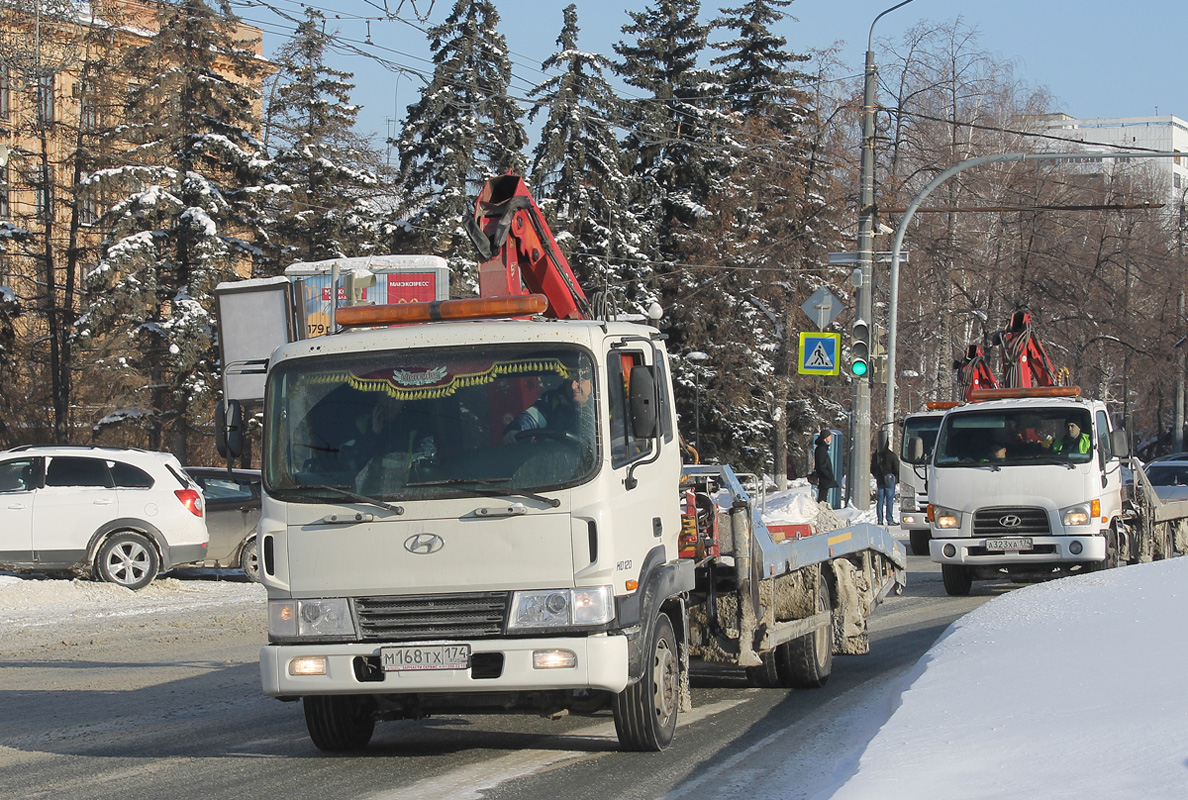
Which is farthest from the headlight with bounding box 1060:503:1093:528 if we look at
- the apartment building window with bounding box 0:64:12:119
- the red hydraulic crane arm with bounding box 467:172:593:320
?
the apartment building window with bounding box 0:64:12:119

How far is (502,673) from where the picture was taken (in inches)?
261

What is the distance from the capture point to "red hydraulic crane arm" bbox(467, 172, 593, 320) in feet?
29.1

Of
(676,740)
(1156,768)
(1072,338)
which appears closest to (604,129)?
(1072,338)

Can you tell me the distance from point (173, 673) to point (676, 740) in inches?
194

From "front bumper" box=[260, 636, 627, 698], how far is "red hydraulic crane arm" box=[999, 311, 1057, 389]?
46.1 feet

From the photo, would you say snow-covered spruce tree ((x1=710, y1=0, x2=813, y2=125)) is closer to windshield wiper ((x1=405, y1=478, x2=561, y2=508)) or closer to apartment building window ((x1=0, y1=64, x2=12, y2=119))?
apartment building window ((x1=0, y1=64, x2=12, y2=119))

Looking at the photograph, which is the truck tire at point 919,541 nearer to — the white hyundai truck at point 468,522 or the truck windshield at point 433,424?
the white hyundai truck at point 468,522

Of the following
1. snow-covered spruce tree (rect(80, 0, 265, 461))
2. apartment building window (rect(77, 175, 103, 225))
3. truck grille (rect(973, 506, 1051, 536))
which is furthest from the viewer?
apartment building window (rect(77, 175, 103, 225))

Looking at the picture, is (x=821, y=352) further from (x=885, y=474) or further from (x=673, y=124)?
(x=673, y=124)

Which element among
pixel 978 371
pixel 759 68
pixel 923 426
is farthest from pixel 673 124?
pixel 978 371

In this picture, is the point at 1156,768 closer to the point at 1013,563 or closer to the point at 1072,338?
the point at 1013,563

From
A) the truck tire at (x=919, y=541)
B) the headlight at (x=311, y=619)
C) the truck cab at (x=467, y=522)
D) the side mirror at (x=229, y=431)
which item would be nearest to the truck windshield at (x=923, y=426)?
the truck tire at (x=919, y=541)

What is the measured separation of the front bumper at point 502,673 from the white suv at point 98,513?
35.9 feet

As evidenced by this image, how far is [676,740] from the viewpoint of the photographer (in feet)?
25.7
